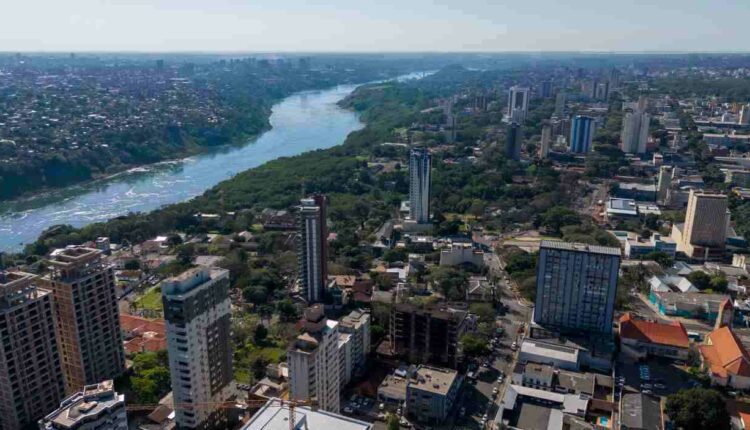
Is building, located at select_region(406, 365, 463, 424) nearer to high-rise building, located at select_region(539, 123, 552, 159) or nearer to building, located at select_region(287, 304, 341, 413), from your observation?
building, located at select_region(287, 304, 341, 413)

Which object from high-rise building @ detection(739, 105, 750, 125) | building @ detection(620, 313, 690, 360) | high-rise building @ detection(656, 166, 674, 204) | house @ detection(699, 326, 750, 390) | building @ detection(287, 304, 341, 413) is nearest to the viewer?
building @ detection(287, 304, 341, 413)

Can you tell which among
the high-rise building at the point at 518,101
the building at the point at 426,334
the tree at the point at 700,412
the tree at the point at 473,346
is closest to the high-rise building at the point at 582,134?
the high-rise building at the point at 518,101

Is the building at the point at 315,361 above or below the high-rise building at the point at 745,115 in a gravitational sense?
below

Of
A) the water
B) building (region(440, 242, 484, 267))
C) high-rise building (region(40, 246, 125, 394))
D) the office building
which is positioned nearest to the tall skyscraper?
building (region(440, 242, 484, 267))

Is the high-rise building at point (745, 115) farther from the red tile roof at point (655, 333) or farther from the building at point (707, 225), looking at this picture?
the red tile roof at point (655, 333)

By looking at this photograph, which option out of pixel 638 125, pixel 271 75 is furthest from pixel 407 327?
pixel 271 75

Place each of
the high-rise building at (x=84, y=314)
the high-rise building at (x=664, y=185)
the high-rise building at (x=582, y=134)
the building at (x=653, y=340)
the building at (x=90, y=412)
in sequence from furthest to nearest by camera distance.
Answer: the high-rise building at (x=582, y=134) → the high-rise building at (x=664, y=185) → the building at (x=653, y=340) → the high-rise building at (x=84, y=314) → the building at (x=90, y=412)
